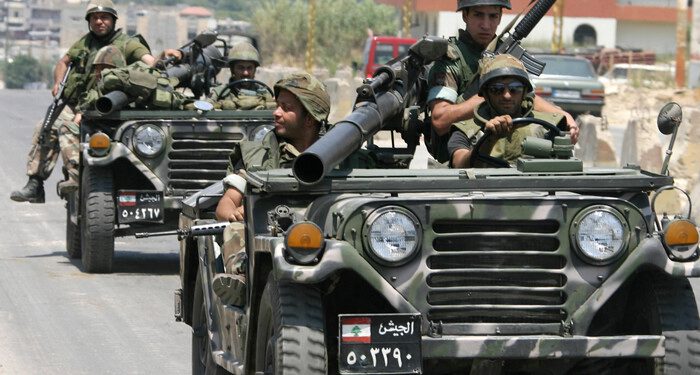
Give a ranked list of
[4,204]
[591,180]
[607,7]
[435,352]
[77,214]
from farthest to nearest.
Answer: [607,7], [4,204], [77,214], [591,180], [435,352]

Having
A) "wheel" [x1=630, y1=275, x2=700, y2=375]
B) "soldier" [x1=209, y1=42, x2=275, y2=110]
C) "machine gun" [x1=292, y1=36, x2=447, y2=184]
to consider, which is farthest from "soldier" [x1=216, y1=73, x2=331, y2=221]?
"soldier" [x1=209, y1=42, x2=275, y2=110]

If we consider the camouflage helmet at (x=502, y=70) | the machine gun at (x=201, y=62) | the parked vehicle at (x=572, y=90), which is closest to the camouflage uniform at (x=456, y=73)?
the camouflage helmet at (x=502, y=70)

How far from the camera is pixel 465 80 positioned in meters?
9.62

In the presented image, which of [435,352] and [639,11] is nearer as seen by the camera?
[435,352]

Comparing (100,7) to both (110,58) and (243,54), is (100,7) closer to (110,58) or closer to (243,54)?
(110,58)

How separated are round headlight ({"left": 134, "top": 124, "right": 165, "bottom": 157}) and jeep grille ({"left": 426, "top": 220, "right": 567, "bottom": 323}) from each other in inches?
321

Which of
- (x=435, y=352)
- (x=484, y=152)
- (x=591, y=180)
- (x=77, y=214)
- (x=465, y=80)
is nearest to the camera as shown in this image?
(x=435, y=352)

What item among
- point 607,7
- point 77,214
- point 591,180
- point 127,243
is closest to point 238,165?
point 591,180

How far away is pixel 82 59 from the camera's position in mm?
16328

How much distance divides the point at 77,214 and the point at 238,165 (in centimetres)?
680

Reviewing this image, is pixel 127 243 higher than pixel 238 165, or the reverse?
pixel 238 165

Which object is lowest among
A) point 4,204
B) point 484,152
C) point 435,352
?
point 4,204

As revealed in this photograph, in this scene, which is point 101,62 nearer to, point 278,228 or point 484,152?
point 484,152

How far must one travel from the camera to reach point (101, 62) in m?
15.5
